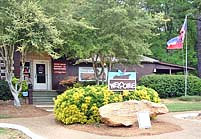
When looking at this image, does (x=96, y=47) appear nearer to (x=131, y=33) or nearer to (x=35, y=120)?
(x=131, y=33)

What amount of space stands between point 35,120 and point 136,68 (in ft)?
51.4

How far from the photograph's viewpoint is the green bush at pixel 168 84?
2637 centimetres

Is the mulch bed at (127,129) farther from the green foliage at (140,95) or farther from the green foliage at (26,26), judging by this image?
the green foliage at (26,26)

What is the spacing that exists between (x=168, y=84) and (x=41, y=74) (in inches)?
361

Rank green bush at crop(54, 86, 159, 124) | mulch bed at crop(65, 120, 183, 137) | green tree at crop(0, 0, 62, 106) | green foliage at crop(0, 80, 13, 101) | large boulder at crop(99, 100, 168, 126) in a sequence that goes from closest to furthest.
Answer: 1. mulch bed at crop(65, 120, 183, 137)
2. large boulder at crop(99, 100, 168, 126)
3. green bush at crop(54, 86, 159, 124)
4. green tree at crop(0, 0, 62, 106)
5. green foliage at crop(0, 80, 13, 101)

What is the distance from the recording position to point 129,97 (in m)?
13.0

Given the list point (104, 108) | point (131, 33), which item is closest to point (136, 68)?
point (131, 33)

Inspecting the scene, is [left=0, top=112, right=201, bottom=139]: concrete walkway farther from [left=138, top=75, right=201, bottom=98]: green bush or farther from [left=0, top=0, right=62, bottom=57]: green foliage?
[left=138, top=75, right=201, bottom=98]: green bush

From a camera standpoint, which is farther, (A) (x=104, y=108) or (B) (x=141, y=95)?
(B) (x=141, y=95)

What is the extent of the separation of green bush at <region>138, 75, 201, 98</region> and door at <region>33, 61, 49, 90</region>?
268 inches

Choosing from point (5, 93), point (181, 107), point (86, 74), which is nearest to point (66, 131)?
point (181, 107)

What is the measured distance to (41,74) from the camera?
25250 mm

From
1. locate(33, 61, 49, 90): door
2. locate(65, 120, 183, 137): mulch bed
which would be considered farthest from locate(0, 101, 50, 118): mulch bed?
locate(33, 61, 49, 90): door

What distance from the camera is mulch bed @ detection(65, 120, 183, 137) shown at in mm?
10625
